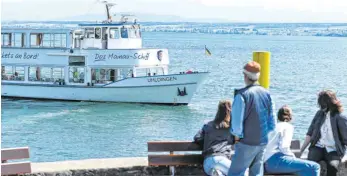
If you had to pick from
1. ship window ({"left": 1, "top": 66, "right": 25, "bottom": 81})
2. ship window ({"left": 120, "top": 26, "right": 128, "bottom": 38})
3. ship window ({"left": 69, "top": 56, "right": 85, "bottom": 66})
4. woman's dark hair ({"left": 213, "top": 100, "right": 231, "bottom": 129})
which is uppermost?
ship window ({"left": 120, "top": 26, "right": 128, "bottom": 38})

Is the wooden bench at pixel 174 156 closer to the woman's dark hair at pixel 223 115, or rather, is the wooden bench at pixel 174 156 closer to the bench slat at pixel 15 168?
Result: the woman's dark hair at pixel 223 115

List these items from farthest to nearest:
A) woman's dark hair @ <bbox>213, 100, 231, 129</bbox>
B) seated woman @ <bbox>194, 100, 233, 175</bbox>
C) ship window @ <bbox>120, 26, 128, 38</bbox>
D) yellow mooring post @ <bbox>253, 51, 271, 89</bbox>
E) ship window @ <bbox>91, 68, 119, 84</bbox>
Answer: ship window @ <bbox>120, 26, 128, 38</bbox>
ship window @ <bbox>91, 68, 119, 84</bbox>
yellow mooring post @ <bbox>253, 51, 271, 89</bbox>
seated woman @ <bbox>194, 100, 233, 175</bbox>
woman's dark hair @ <bbox>213, 100, 231, 129</bbox>

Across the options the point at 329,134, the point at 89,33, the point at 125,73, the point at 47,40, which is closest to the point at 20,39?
the point at 47,40

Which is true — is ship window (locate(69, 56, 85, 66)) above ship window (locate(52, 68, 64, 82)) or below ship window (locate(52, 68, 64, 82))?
above

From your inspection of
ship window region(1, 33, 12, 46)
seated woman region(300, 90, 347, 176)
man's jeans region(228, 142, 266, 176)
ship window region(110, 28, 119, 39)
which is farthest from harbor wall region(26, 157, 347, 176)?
ship window region(1, 33, 12, 46)

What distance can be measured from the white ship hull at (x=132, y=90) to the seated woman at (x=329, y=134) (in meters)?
28.6

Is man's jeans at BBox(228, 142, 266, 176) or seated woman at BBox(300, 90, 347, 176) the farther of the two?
seated woman at BBox(300, 90, 347, 176)

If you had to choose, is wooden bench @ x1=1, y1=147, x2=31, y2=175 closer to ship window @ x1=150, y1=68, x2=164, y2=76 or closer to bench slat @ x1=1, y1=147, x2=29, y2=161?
bench slat @ x1=1, y1=147, x2=29, y2=161

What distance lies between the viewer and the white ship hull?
123 feet

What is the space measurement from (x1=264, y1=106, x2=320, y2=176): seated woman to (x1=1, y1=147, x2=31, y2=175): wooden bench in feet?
8.09

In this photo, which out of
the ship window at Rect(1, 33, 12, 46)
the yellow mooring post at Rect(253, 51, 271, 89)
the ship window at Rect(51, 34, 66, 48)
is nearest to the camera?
the yellow mooring post at Rect(253, 51, 271, 89)

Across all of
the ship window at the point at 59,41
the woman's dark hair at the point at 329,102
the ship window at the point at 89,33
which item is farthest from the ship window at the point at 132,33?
the woman's dark hair at the point at 329,102

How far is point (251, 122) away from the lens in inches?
287

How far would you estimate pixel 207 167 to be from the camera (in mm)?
8188
